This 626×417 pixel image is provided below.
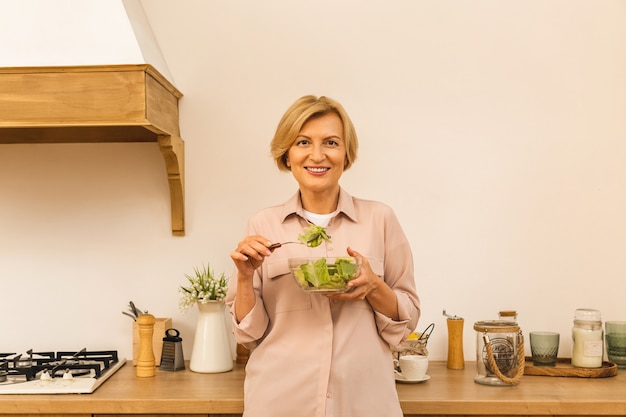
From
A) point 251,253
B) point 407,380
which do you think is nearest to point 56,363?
point 251,253

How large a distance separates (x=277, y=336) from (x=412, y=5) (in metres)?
1.33

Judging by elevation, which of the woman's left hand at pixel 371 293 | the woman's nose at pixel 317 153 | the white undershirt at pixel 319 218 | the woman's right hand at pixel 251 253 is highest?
the woman's nose at pixel 317 153

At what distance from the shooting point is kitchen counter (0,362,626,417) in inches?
72.2

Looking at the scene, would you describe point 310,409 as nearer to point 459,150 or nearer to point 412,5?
point 459,150

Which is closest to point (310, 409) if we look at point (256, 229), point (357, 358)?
point (357, 358)

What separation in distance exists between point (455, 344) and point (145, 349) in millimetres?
1020

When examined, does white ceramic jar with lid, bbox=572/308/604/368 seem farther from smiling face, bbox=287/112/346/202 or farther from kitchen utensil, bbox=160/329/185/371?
kitchen utensil, bbox=160/329/185/371

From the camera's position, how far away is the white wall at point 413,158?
2.39m

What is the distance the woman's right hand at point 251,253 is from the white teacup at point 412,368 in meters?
0.67

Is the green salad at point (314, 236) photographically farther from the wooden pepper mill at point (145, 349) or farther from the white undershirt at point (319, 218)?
the wooden pepper mill at point (145, 349)

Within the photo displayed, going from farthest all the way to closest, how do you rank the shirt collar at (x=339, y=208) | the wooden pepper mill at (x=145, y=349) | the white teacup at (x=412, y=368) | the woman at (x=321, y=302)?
the wooden pepper mill at (x=145, y=349), the white teacup at (x=412, y=368), the shirt collar at (x=339, y=208), the woman at (x=321, y=302)

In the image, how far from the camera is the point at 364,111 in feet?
7.84

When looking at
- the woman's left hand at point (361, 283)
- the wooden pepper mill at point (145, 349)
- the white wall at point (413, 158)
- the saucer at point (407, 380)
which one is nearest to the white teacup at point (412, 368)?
the saucer at point (407, 380)

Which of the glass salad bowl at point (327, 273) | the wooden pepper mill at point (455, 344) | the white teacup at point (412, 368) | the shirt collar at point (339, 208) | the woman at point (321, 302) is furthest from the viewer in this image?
→ the wooden pepper mill at point (455, 344)
